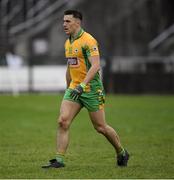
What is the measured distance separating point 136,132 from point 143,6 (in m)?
23.0

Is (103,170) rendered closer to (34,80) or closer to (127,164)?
(127,164)

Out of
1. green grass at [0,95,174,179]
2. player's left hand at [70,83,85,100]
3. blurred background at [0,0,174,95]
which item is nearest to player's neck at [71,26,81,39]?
player's left hand at [70,83,85,100]

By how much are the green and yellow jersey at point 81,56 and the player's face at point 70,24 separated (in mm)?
104

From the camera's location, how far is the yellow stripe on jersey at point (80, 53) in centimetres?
1061

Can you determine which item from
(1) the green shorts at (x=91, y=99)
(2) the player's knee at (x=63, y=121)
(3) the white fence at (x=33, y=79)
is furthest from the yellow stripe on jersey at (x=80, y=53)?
(3) the white fence at (x=33, y=79)

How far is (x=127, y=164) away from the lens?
1127 cm

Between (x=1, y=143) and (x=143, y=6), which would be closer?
(x=1, y=143)

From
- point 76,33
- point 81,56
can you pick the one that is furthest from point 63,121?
point 76,33

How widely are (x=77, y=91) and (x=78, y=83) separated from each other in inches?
11.9

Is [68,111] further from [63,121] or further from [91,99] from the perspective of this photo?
[91,99]

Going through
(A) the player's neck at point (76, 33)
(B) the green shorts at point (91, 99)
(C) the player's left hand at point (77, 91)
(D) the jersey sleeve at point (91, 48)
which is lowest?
(B) the green shorts at point (91, 99)

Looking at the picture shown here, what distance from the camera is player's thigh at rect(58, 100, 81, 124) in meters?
10.7

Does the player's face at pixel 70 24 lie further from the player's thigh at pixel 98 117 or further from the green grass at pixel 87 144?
the green grass at pixel 87 144

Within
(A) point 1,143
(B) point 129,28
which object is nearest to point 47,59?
(B) point 129,28
